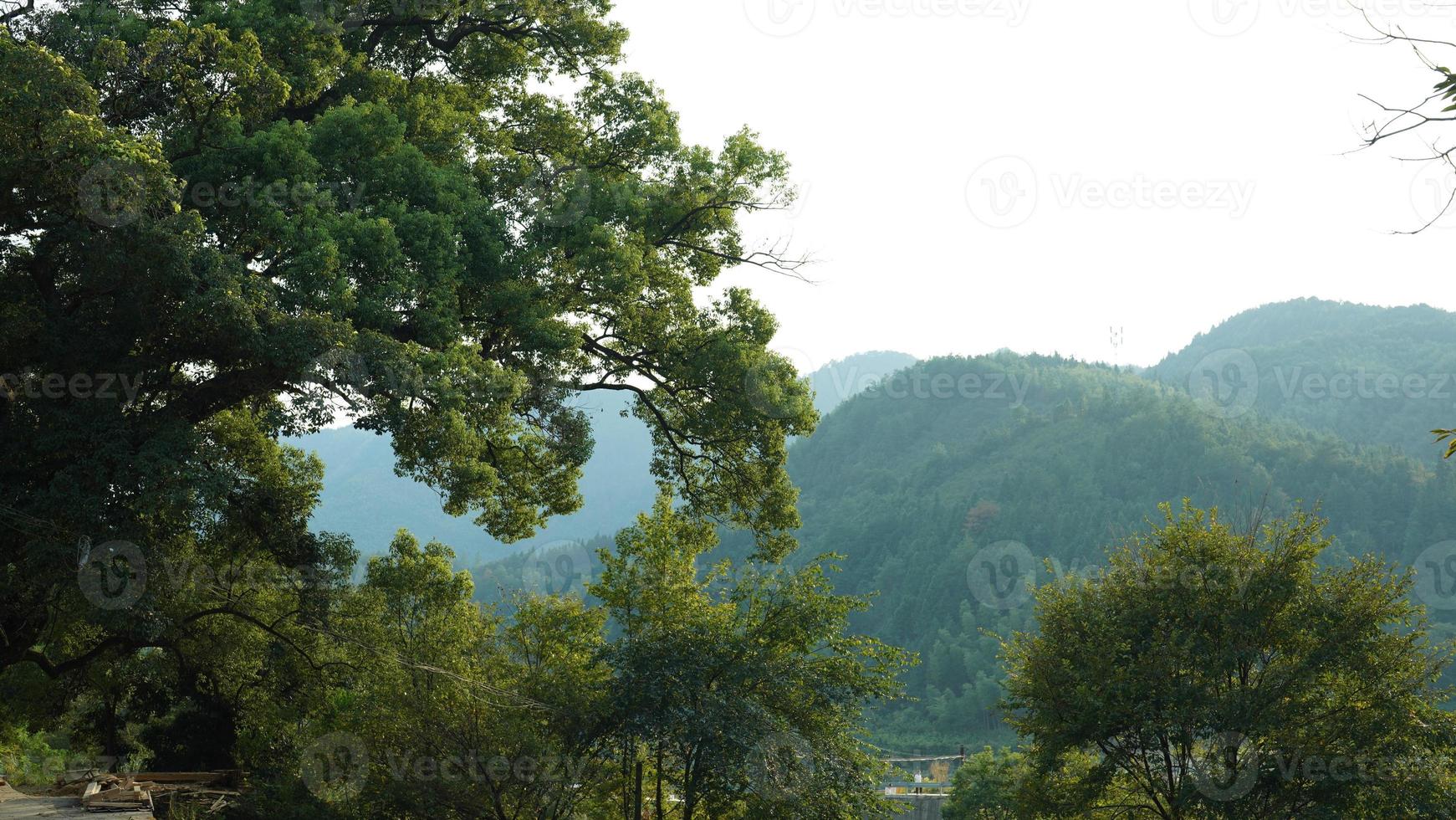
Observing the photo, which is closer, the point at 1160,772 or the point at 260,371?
the point at 260,371

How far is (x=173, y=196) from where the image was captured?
12484 millimetres

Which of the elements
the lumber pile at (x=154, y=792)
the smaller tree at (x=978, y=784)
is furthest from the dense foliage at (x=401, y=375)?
the smaller tree at (x=978, y=784)

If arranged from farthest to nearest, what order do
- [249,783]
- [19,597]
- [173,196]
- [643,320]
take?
[249,783]
[643,320]
[19,597]
[173,196]

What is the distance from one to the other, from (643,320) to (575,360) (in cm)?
195

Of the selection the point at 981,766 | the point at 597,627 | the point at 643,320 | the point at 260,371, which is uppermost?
the point at 643,320

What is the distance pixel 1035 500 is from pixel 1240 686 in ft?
502

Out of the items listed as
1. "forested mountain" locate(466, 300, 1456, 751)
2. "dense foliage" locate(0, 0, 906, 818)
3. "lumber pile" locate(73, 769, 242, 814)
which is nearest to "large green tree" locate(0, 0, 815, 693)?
"dense foliage" locate(0, 0, 906, 818)

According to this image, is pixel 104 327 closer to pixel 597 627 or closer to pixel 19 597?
pixel 19 597

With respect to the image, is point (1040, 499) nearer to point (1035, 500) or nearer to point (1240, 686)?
point (1035, 500)

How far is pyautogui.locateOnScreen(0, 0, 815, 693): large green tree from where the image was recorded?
1264 centimetres

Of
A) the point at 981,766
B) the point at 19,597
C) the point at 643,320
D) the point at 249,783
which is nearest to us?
the point at 19,597

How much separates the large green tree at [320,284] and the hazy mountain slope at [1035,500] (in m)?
105

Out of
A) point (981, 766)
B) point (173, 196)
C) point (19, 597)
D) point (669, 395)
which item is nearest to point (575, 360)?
point (669, 395)

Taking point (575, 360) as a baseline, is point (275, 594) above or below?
below
